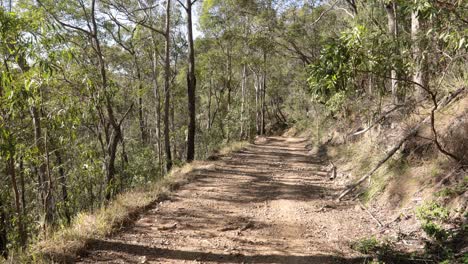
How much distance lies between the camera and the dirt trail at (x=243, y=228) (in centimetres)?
446

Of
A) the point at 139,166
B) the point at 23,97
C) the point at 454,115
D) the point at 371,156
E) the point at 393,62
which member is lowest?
the point at 139,166

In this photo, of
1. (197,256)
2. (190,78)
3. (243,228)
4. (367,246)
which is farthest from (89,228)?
(190,78)

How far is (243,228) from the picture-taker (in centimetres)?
558

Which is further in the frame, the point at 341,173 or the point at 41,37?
the point at 341,173

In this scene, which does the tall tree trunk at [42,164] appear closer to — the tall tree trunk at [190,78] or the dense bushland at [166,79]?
the dense bushland at [166,79]

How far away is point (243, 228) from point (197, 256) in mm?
1298

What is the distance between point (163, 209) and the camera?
6.60 meters

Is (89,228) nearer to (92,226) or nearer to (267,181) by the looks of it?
(92,226)

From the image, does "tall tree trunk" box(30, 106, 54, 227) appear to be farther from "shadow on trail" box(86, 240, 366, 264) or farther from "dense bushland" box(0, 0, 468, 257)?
"shadow on trail" box(86, 240, 366, 264)

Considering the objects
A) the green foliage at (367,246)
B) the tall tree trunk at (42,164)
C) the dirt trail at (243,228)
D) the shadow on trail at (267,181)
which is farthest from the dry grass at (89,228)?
the green foliage at (367,246)

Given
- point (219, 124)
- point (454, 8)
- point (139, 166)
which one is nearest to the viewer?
point (454, 8)

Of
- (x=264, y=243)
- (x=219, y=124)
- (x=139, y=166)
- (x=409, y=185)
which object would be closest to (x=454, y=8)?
(x=409, y=185)

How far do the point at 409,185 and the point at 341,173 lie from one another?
366 centimetres

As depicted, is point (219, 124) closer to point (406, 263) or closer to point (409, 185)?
point (409, 185)
